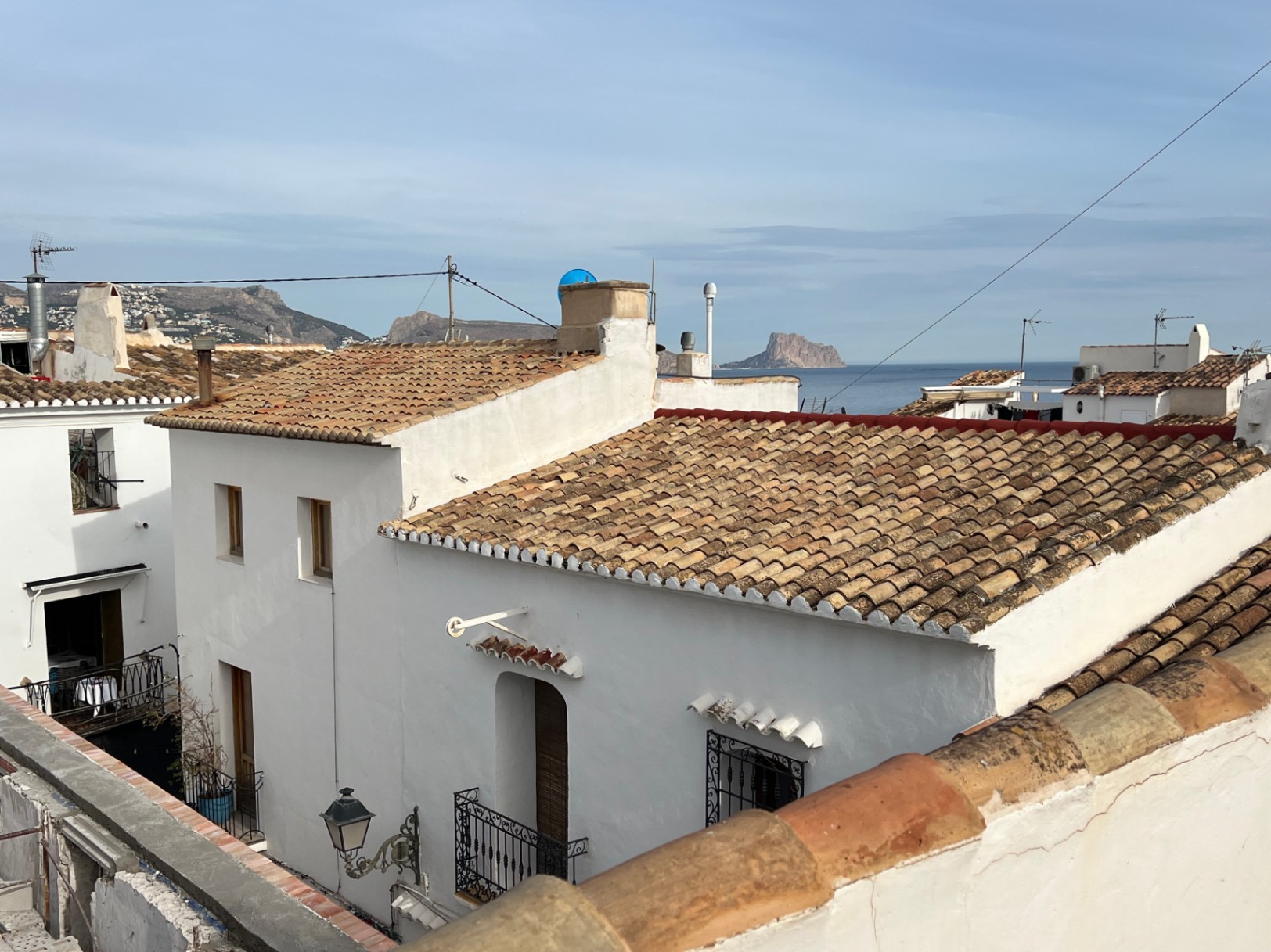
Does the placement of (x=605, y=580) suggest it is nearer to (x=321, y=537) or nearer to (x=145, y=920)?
(x=321, y=537)

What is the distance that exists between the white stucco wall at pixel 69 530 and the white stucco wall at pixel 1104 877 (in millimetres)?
18132

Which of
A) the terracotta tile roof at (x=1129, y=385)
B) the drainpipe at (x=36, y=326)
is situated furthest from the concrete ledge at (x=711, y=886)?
the terracotta tile roof at (x=1129, y=385)

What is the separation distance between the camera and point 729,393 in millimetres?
14172

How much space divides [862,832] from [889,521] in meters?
5.27

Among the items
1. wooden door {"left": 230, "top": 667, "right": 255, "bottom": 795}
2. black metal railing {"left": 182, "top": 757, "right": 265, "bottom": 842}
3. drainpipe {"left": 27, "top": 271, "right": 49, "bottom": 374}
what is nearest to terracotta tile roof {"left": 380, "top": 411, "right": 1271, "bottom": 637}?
wooden door {"left": 230, "top": 667, "right": 255, "bottom": 795}

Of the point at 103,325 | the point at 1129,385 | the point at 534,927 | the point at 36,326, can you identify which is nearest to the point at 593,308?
the point at 534,927

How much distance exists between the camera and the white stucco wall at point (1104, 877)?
9.68 ft

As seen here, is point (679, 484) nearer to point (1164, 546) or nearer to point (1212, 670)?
point (1164, 546)

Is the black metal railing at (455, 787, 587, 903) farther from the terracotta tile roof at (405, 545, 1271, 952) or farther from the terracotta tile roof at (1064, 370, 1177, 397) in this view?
the terracotta tile roof at (1064, 370, 1177, 397)

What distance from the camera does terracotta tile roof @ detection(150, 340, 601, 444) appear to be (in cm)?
1120

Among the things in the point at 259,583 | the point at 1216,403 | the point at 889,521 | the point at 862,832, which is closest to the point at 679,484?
the point at 889,521

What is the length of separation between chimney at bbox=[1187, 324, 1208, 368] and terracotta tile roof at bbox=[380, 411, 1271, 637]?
31.5 metres

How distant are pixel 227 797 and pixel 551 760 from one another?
18.5ft

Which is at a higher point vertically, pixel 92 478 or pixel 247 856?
pixel 247 856
